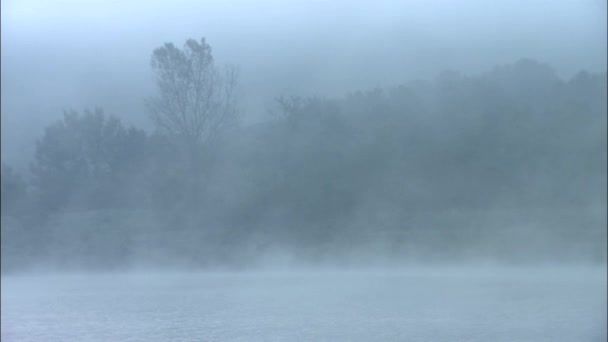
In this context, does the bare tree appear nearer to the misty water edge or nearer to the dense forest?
the dense forest


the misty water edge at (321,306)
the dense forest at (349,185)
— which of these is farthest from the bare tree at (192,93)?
the misty water edge at (321,306)

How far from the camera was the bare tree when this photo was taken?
18.8 m

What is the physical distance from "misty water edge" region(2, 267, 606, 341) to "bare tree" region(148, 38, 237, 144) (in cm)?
331

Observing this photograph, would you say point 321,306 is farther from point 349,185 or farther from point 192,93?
point 349,185

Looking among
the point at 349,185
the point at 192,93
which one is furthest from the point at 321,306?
the point at 349,185

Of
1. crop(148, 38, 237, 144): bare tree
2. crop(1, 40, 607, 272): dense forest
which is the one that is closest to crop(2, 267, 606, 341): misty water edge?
crop(1, 40, 607, 272): dense forest

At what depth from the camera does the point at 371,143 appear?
28.0 metres

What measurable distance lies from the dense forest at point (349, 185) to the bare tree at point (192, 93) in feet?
7.52

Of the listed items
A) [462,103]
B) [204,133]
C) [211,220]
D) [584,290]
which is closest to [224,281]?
[204,133]

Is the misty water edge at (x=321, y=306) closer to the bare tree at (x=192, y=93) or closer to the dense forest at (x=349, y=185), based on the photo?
the dense forest at (x=349, y=185)

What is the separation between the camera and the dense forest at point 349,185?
25344mm

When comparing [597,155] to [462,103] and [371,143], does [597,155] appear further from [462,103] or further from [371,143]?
[371,143]

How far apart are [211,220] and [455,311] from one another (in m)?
13.5

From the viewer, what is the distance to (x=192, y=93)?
65.6ft
